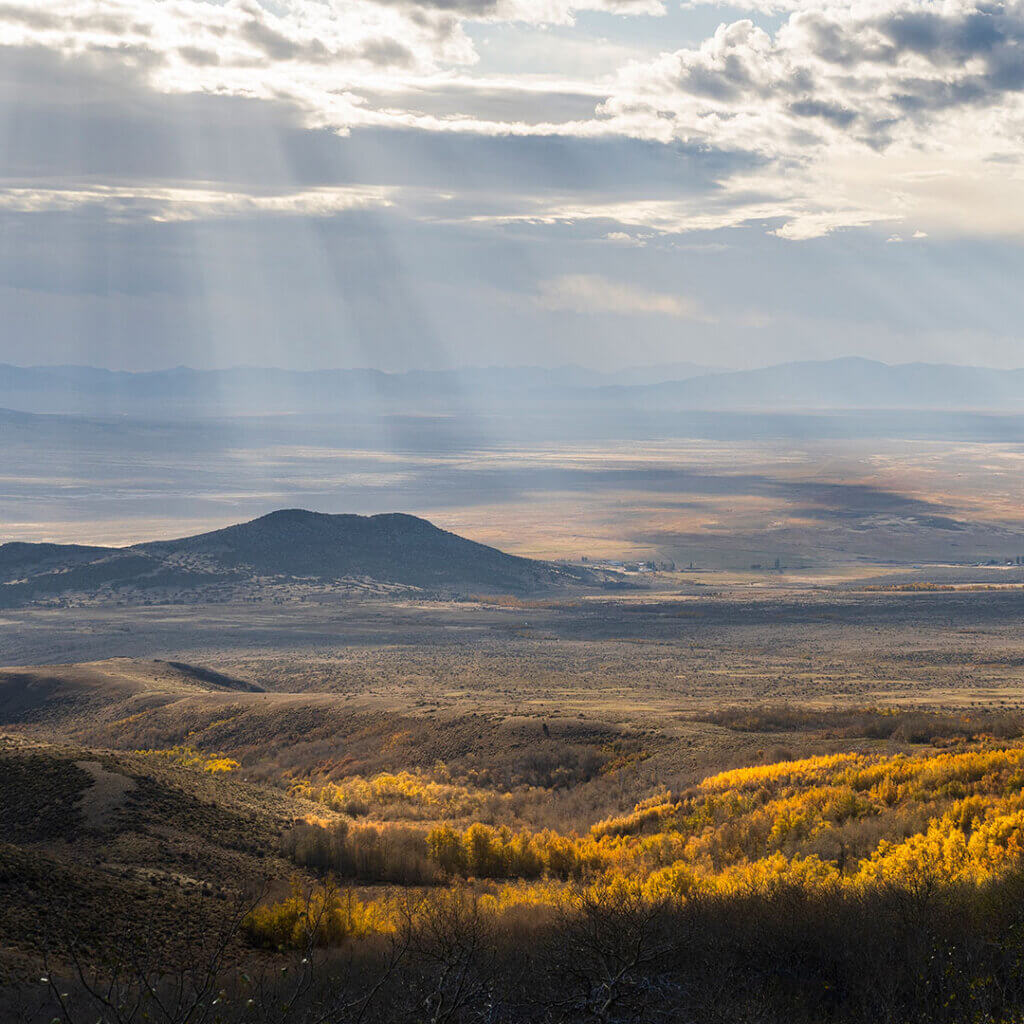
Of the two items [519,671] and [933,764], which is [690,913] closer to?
[933,764]

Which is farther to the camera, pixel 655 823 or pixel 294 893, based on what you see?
pixel 655 823

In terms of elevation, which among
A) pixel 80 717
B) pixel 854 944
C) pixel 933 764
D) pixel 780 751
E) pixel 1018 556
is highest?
pixel 854 944

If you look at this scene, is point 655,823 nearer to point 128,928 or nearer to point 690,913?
point 690,913

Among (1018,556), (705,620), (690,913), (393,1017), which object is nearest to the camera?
(393,1017)

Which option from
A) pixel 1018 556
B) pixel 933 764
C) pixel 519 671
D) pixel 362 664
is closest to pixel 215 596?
pixel 362 664

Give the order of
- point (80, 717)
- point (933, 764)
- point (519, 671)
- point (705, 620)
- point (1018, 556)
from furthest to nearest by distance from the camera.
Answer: point (1018, 556), point (705, 620), point (519, 671), point (80, 717), point (933, 764)

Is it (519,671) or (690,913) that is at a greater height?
(690,913)
